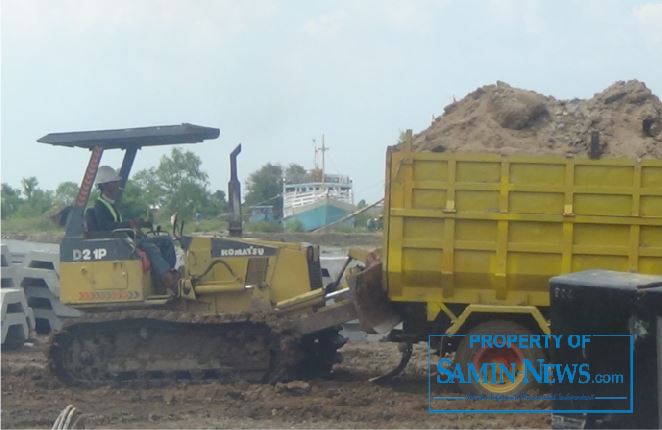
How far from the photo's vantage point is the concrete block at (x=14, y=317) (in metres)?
14.1

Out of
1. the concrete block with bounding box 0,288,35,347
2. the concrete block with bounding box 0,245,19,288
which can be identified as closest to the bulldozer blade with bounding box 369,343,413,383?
the concrete block with bounding box 0,288,35,347

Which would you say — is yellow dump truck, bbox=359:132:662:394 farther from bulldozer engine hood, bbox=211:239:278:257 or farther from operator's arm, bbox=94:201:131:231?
operator's arm, bbox=94:201:131:231

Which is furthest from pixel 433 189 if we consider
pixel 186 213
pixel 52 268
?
pixel 186 213

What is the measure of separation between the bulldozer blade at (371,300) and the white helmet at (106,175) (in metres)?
2.97

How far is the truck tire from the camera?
1014 cm

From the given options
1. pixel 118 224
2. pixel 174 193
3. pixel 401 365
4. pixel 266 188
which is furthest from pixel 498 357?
pixel 266 188

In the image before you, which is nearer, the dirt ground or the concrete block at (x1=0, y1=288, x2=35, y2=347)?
the dirt ground

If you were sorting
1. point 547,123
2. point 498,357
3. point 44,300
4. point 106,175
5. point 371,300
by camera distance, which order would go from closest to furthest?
point 498,357 < point 371,300 < point 547,123 < point 106,175 < point 44,300

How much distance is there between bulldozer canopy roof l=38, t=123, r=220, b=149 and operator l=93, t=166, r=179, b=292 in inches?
12.5

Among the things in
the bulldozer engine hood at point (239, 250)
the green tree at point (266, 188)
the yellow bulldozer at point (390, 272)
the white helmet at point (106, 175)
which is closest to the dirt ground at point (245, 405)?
the yellow bulldozer at point (390, 272)

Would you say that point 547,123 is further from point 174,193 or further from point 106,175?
point 174,193

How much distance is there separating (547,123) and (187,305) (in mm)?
4387

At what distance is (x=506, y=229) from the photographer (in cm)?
992

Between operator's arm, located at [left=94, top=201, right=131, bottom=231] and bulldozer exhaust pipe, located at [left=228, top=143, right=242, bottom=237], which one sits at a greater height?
bulldozer exhaust pipe, located at [left=228, top=143, right=242, bottom=237]
